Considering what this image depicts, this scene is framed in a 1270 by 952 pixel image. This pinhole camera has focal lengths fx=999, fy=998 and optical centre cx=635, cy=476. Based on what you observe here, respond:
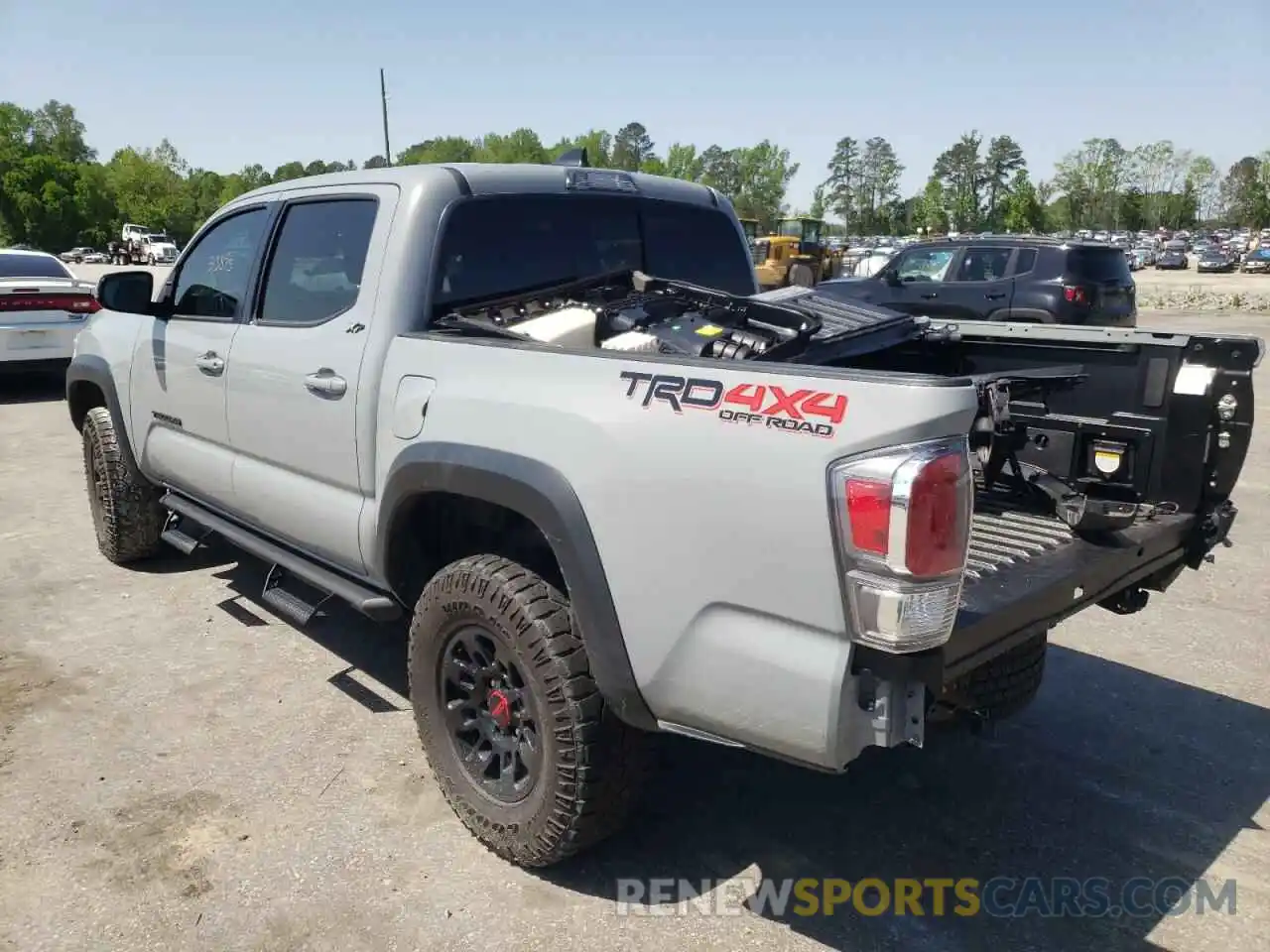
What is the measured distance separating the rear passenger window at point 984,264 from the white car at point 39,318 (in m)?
10.2

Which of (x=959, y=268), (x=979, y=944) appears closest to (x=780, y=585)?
(x=979, y=944)

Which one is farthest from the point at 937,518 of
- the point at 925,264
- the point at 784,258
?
the point at 784,258

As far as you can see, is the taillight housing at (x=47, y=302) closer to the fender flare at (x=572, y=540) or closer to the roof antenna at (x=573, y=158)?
the roof antenna at (x=573, y=158)

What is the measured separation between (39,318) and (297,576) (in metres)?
8.56

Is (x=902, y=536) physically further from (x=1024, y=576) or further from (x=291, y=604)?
(x=291, y=604)

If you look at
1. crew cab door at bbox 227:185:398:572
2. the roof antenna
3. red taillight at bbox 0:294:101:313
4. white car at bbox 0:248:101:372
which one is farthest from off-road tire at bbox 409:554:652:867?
white car at bbox 0:248:101:372

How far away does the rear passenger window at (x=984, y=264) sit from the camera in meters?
12.4

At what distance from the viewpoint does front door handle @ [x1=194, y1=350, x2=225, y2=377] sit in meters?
4.03

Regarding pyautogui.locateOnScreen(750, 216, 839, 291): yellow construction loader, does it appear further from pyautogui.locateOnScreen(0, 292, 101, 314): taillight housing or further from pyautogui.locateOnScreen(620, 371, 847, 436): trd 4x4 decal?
pyautogui.locateOnScreen(620, 371, 847, 436): trd 4x4 decal

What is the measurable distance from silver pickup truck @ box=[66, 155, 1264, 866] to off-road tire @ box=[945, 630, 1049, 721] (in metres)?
0.02

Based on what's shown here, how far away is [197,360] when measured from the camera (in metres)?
4.20

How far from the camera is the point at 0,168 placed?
7369 cm

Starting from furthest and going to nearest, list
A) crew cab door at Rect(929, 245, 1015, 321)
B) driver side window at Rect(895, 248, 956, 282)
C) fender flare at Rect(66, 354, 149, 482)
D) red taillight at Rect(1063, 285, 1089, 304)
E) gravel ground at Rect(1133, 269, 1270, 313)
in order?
gravel ground at Rect(1133, 269, 1270, 313) < driver side window at Rect(895, 248, 956, 282) < crew cab door at Rect(929, 245, 1015, 321) < red taillight at Rect(1063, 285, 1089, 304) < fender flare at Rect(66, 354, 149, 482)

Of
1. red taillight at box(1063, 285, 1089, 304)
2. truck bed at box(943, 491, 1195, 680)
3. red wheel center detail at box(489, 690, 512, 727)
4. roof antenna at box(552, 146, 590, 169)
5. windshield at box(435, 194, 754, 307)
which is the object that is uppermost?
roof antenna at box(552, 146, 590, 169)
